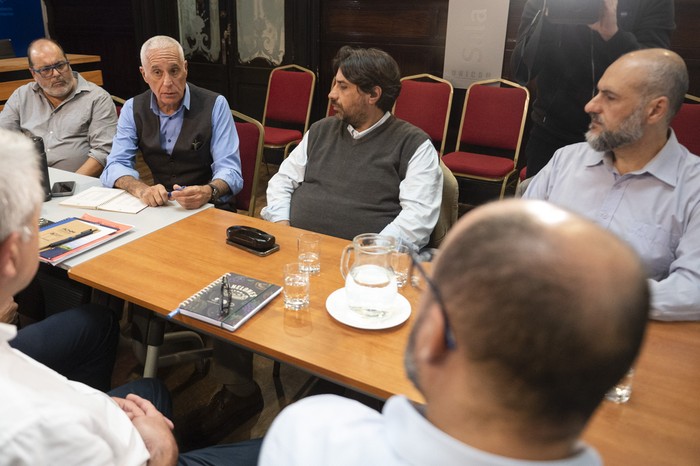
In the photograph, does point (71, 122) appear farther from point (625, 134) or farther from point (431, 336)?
point (431, 336)

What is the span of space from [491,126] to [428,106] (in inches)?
20.8

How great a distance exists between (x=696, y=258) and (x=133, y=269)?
1650mm

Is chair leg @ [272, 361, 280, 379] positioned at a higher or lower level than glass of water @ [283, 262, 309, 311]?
lower

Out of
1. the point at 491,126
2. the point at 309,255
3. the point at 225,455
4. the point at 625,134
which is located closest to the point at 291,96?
the point at 491,126

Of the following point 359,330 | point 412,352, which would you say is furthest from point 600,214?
point 412,352

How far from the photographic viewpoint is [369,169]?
7.30 ft

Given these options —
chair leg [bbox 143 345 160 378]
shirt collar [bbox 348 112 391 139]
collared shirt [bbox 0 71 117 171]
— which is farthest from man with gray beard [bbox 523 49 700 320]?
collared shirt [bbox 0 71 117 171]

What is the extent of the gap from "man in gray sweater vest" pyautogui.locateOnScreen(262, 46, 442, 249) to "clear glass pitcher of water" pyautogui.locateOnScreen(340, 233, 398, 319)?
0.65 metres

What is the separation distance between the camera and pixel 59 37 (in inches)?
284

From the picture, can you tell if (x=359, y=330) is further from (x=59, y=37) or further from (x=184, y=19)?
(x=59, y=37)

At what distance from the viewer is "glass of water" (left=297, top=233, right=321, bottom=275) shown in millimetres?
1638

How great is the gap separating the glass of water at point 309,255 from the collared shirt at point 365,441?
839mm

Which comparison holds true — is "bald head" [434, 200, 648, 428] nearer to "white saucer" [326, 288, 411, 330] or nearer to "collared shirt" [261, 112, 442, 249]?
"white saucer" [326, 288, 411, 330]

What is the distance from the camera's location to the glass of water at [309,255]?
1.64m
